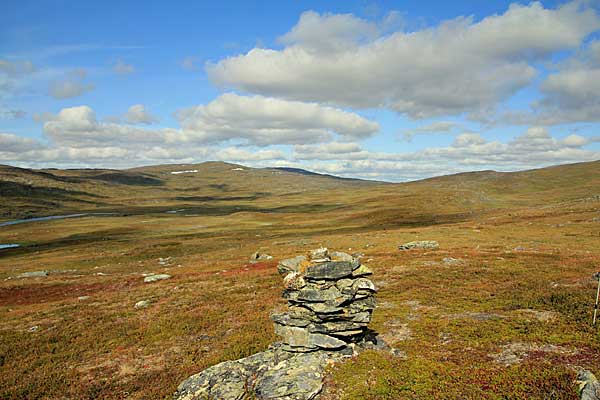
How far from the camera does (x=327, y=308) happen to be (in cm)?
1827

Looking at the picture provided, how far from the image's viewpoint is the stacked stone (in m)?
18.3

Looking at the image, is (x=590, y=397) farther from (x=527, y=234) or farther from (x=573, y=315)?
(x=527, y=234)

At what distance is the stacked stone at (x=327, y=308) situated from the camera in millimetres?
18328

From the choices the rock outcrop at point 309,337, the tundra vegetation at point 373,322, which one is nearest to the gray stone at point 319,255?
the rock outcrop at point 309,337

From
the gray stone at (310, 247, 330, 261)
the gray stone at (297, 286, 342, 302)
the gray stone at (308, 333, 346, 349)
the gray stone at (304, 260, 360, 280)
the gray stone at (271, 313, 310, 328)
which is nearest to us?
the gray stone at (308, 333, 346, 349)

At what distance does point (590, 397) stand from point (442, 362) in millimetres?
6087

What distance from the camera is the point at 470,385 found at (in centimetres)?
1496

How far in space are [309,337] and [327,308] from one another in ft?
6.30

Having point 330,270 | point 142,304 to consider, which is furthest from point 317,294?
point 142,304

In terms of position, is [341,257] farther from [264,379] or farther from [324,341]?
[264,379]

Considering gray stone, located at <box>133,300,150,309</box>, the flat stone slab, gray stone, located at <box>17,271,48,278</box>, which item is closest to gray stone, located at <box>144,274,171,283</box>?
gray stone, located at <box>133,300,150,309</box>

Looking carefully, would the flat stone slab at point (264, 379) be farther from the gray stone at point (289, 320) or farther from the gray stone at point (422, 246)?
the gray stone at point (422, 246)

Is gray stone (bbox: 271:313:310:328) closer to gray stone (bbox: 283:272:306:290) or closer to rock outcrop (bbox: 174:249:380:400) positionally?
rock outcrop (bbox: 174:249:380:400)

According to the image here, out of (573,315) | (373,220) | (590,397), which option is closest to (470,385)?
(590,397)
